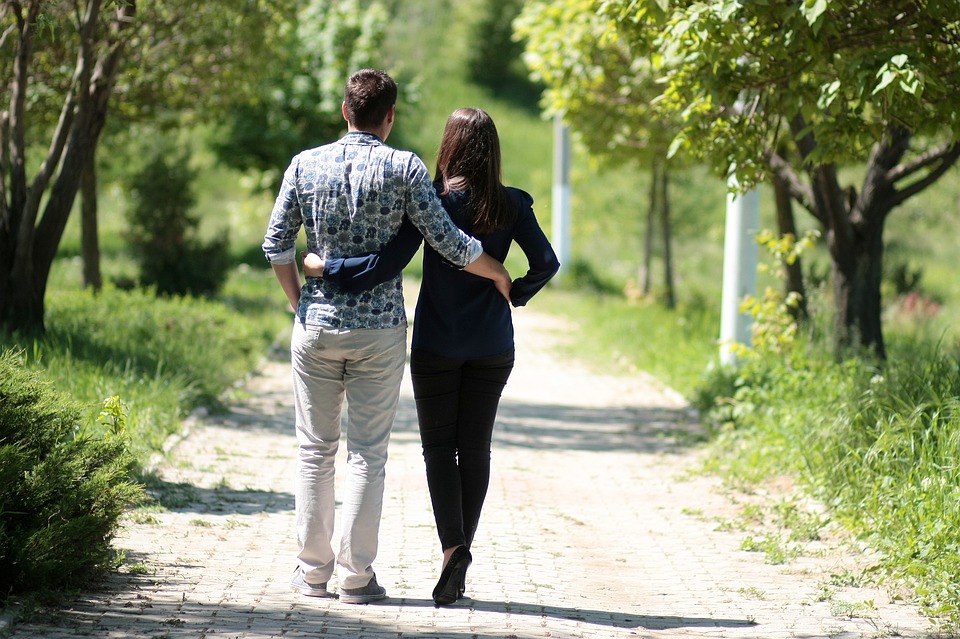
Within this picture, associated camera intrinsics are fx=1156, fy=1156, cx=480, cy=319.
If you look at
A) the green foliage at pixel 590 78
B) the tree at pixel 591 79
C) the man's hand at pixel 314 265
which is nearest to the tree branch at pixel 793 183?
the tree at pixel 591 79

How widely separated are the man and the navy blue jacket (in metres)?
0.09

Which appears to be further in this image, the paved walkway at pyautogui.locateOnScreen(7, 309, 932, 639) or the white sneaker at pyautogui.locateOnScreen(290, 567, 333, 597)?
the white sneaker at pyautogui.locateOnScreen(290, 567, 333, 597)

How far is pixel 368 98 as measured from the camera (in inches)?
177

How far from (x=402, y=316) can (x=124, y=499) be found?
4.76 ft

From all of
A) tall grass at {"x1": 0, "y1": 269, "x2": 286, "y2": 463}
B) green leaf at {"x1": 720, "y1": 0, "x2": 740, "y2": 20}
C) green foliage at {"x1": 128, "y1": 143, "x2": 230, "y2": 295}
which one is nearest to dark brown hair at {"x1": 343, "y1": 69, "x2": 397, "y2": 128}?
tall grass at {"x1": 0, "y1": 269, "x2": 286, "y2": 463}

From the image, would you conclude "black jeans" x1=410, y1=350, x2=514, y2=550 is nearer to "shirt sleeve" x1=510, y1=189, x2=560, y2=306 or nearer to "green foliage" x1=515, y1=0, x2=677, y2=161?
"shirt sleeve" x1=510, y1=189, x2=560, y2=306

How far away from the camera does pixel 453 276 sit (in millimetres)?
4664

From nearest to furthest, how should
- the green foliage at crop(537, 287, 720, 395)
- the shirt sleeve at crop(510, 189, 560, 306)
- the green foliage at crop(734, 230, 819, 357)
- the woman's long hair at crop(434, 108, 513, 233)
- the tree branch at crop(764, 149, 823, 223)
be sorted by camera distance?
the woman's long hair at crop(434, 108, 513, 233), the shirt sleeve at crop(510, 189, 560, 306), the green foliage at crop(734, 230, 819, 357), the tree branch at crop(764, 149, 823, 223), the green foliage at crop(537, 287, 720, 395)

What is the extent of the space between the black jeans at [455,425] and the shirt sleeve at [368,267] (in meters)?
0.41

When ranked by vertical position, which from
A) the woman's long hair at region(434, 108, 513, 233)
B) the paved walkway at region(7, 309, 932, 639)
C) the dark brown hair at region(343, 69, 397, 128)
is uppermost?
the dark brown hair at region(343, 69, 397, 128)

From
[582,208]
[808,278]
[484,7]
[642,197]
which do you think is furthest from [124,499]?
[484,7]

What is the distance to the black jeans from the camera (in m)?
4.73

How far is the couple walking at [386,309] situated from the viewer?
14.7 feet

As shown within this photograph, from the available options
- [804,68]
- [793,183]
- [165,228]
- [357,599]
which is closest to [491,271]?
[357,599]
